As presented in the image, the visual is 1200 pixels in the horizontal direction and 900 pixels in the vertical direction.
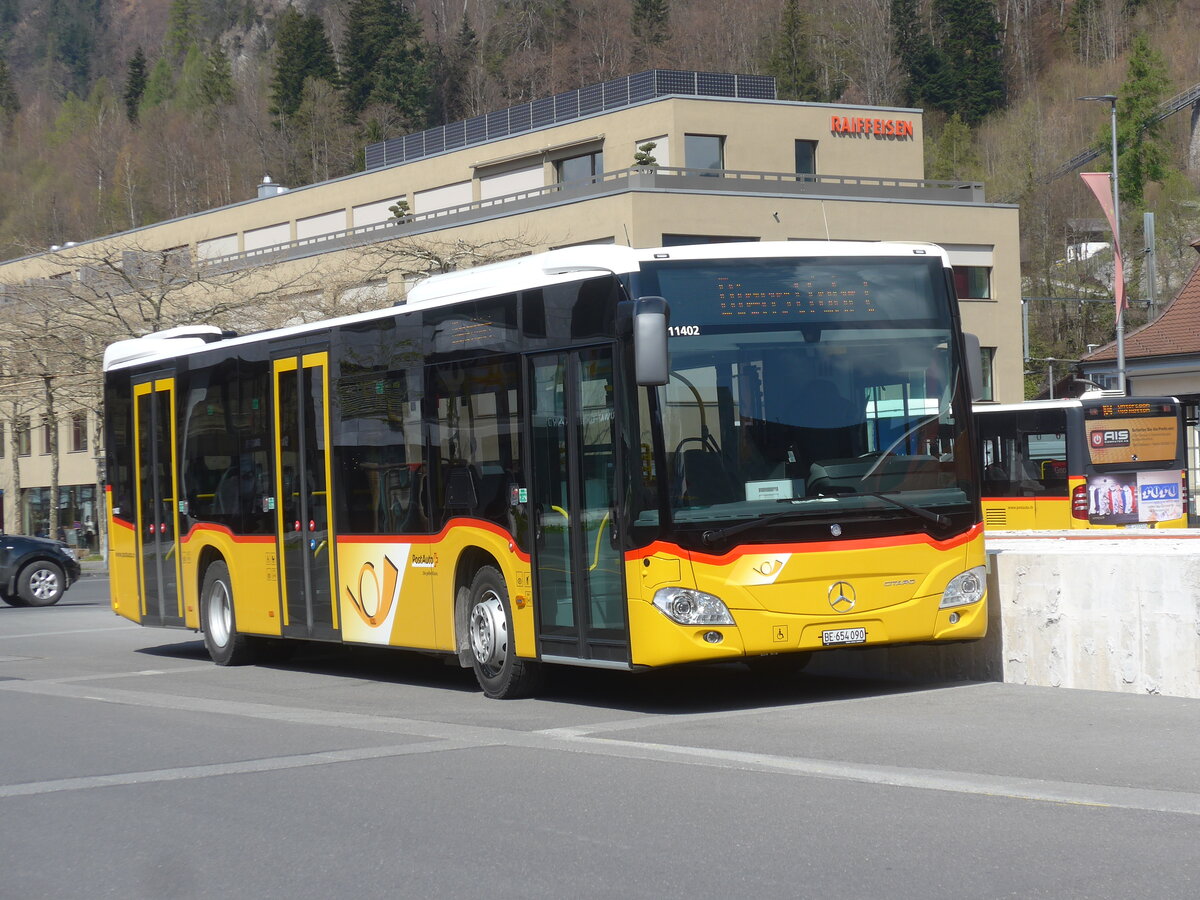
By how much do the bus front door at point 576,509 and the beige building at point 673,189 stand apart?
109 feet

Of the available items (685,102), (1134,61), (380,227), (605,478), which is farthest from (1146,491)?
(1134,61)

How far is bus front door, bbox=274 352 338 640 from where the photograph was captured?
1445cm

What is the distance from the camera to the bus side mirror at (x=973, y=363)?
11703 millimetres

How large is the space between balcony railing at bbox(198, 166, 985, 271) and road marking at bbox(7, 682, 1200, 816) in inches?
1473

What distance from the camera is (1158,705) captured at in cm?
1080

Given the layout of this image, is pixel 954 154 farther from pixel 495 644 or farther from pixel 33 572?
pixel 495 644

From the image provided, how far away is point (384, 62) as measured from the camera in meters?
108

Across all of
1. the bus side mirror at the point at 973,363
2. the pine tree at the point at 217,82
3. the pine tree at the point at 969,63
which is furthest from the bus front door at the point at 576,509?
the pine tree at the point at 217,82

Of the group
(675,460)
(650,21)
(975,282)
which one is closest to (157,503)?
(675,460)

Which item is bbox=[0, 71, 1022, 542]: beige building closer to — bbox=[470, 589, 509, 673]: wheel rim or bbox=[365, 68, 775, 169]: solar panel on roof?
bbox=[365, 68, 775, 169]: solar panel on roof

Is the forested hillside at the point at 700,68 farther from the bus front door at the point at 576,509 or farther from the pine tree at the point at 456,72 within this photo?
the bus front door at the point at 576,509

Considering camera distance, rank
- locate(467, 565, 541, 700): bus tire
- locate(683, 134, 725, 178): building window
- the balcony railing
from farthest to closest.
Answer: locate(683, 134, 725, 178): building window < the balcony railing < locate(467, 565, 541, 700): bus tire

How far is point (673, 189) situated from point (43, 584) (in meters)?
26.2

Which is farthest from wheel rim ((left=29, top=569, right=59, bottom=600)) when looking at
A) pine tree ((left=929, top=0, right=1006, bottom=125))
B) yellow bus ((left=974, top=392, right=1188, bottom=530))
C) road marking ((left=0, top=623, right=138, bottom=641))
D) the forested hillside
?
pine tree ((left=929, top=0, right=1006, bottom=125))
